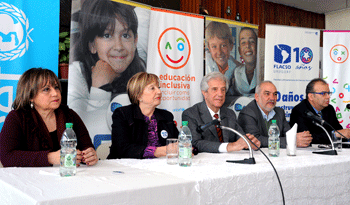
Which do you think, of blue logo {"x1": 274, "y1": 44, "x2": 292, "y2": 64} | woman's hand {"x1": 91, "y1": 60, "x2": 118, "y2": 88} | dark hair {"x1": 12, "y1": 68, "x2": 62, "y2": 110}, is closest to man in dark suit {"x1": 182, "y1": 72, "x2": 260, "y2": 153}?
woman's hand {"x1": 91, "y1": 60, "x2": 118, "y2": 88}

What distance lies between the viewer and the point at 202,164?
1758 mm

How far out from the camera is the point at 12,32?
276cm

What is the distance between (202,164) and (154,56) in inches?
85.7

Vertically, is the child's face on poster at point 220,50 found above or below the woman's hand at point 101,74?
above

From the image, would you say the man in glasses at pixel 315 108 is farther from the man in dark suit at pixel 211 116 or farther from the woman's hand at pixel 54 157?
the woman's hand at pixel 54 157

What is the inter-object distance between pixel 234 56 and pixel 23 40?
2631mm

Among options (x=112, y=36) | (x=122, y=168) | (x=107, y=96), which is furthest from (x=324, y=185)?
(x=112, y=36)

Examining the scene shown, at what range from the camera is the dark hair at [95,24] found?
3127 millimetres

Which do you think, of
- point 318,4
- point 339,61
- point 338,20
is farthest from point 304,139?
point 338,20

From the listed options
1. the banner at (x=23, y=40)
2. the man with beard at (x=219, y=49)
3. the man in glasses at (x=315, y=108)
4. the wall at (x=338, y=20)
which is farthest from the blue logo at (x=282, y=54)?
the wall at (x=338, y=20)

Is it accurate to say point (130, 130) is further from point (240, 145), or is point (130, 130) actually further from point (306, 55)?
point (306, 55)

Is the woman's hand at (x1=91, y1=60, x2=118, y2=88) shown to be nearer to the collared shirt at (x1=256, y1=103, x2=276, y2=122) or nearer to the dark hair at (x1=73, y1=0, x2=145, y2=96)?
the dark hair at (x1=73, y1=0, x2=145, y2=96)

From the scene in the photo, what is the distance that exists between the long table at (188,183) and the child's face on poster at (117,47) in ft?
5.54

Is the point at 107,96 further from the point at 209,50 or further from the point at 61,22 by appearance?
the point at 209,50
